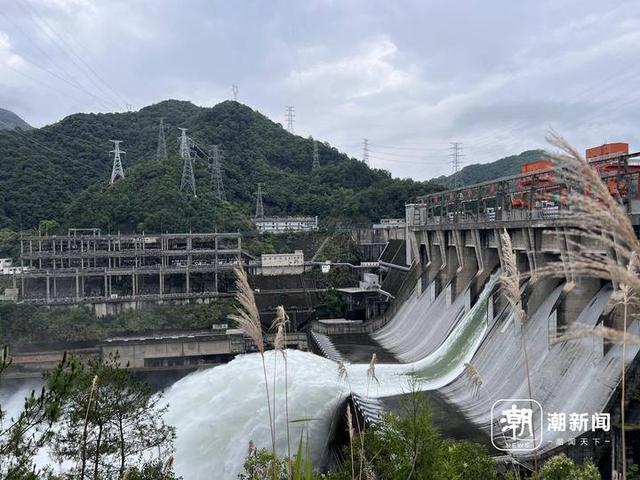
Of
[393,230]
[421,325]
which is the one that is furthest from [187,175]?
[421,325]

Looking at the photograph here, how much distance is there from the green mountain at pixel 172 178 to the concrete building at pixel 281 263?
→ 6.62 meters

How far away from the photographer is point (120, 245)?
3322 cm

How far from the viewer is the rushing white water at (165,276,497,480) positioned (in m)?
10.6

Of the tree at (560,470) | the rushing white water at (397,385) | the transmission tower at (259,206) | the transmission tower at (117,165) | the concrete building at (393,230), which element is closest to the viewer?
the tree at (560,470)

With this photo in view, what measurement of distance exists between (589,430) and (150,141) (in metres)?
58.2

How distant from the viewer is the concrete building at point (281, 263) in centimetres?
3347

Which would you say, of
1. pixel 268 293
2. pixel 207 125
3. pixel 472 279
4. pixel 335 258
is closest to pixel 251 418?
pixel 472 279

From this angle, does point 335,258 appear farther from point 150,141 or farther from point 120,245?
point 150,141

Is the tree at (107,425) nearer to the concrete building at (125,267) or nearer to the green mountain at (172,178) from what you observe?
the concrete building at (125,267)

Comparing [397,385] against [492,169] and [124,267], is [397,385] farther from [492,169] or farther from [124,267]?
[492,169]

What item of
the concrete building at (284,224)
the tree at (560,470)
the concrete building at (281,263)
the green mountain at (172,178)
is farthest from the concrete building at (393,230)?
the tree at (560,470)

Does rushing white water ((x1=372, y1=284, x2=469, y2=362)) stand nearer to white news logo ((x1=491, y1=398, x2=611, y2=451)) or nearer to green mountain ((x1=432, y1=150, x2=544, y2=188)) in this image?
white news logo ((x1=491, y1=398, x2=611, y2=451))

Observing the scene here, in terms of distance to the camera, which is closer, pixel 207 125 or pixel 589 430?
pixel 589 430

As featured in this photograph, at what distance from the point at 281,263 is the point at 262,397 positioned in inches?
849
